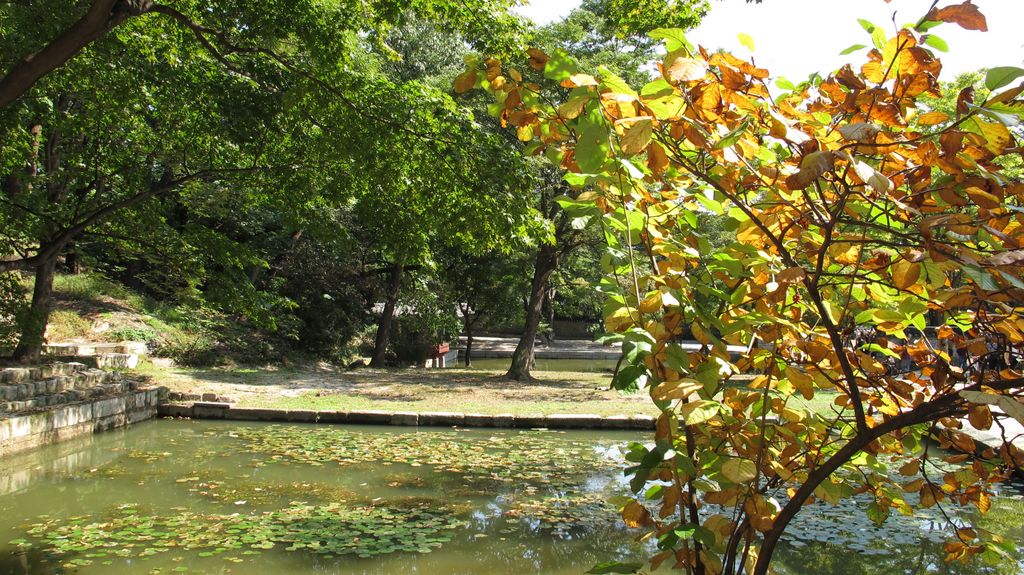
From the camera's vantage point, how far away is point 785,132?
5.22 ft

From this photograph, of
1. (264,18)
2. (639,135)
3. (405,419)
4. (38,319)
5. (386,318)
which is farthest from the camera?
(386,318)

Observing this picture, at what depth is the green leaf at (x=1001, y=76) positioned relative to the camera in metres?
1.38

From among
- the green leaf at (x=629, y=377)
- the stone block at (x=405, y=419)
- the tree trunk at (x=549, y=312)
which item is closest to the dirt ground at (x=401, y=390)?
the stone block at (x=405, y=419)

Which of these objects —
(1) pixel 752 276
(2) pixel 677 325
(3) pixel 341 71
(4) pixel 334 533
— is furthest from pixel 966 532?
(3) pixel 341 71

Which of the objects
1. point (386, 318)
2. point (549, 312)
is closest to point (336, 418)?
point (386, 318)

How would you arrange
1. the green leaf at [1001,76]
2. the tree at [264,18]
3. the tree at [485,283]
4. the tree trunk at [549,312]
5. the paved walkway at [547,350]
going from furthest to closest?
the paved walkway at [547,350]
the tree trunk at [549,312]
the tree at [485,283]
the tree at [264,18]
the green leaf at [1001,76]

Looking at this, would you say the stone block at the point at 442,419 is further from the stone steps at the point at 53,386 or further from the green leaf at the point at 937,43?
the green leaf at the point at 937,43

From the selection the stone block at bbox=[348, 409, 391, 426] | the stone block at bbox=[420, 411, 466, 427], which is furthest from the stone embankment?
the stone block at bbox=[420, 411, 466, 427]

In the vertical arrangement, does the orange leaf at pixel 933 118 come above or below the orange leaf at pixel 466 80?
below

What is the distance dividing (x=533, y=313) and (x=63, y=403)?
10344mm

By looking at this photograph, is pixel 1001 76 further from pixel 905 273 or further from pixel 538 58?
pixel 538 58

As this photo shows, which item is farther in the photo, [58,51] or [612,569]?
[58,51]

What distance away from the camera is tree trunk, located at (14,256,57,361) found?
1022 cm

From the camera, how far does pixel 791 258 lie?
2.01m
